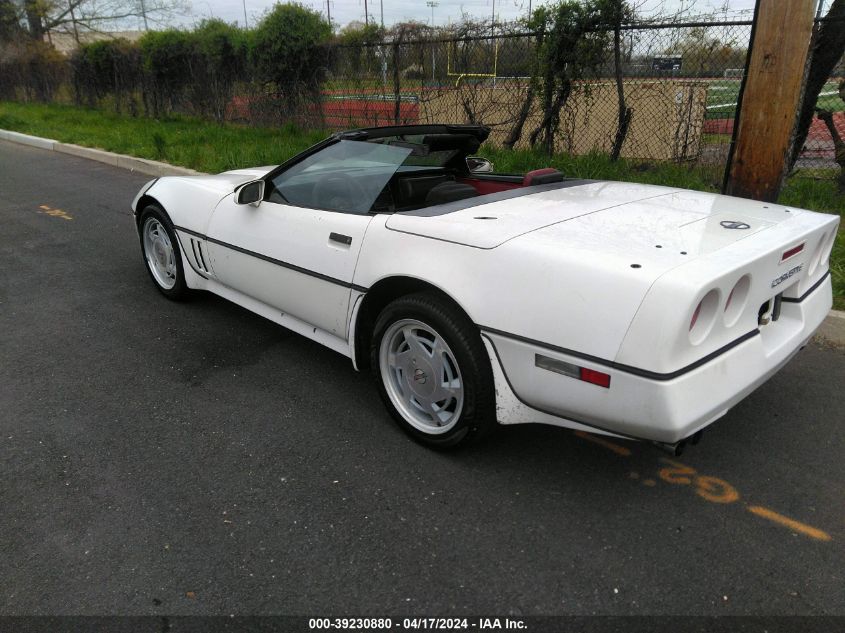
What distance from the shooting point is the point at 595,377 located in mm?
2213

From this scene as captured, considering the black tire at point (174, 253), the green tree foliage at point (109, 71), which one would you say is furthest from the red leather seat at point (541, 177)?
the green tree foliage at point (109, 71)

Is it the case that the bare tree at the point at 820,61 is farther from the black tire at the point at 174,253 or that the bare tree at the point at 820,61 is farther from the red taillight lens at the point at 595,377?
the black tire at the point at 174,253

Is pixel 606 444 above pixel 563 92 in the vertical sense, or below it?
below

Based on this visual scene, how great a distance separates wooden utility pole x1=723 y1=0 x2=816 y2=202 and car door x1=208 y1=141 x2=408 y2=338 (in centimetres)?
274

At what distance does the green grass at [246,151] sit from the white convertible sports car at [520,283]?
227 cm

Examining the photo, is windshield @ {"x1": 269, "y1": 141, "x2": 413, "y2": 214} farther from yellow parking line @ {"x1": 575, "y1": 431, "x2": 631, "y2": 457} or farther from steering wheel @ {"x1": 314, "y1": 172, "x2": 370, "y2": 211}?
yellow parking line @ {"x1": 575, "y1": 431, "x2": 631, "y2": 457}

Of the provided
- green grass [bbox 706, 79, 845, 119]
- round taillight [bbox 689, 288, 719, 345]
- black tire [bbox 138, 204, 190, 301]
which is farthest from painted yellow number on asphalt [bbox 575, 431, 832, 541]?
green grass [bbox 706, 79, 845, 119]

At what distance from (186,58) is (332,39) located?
495 cm

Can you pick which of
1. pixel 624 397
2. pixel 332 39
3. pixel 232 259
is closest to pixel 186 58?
pixel 332 39

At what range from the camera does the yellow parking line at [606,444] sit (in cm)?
293

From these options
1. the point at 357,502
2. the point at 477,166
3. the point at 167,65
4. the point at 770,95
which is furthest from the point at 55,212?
the point at 167,65

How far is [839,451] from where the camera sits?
9.45ft

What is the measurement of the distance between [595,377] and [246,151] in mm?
8915

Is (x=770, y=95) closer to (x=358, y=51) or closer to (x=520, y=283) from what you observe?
(x=520, y=283)
